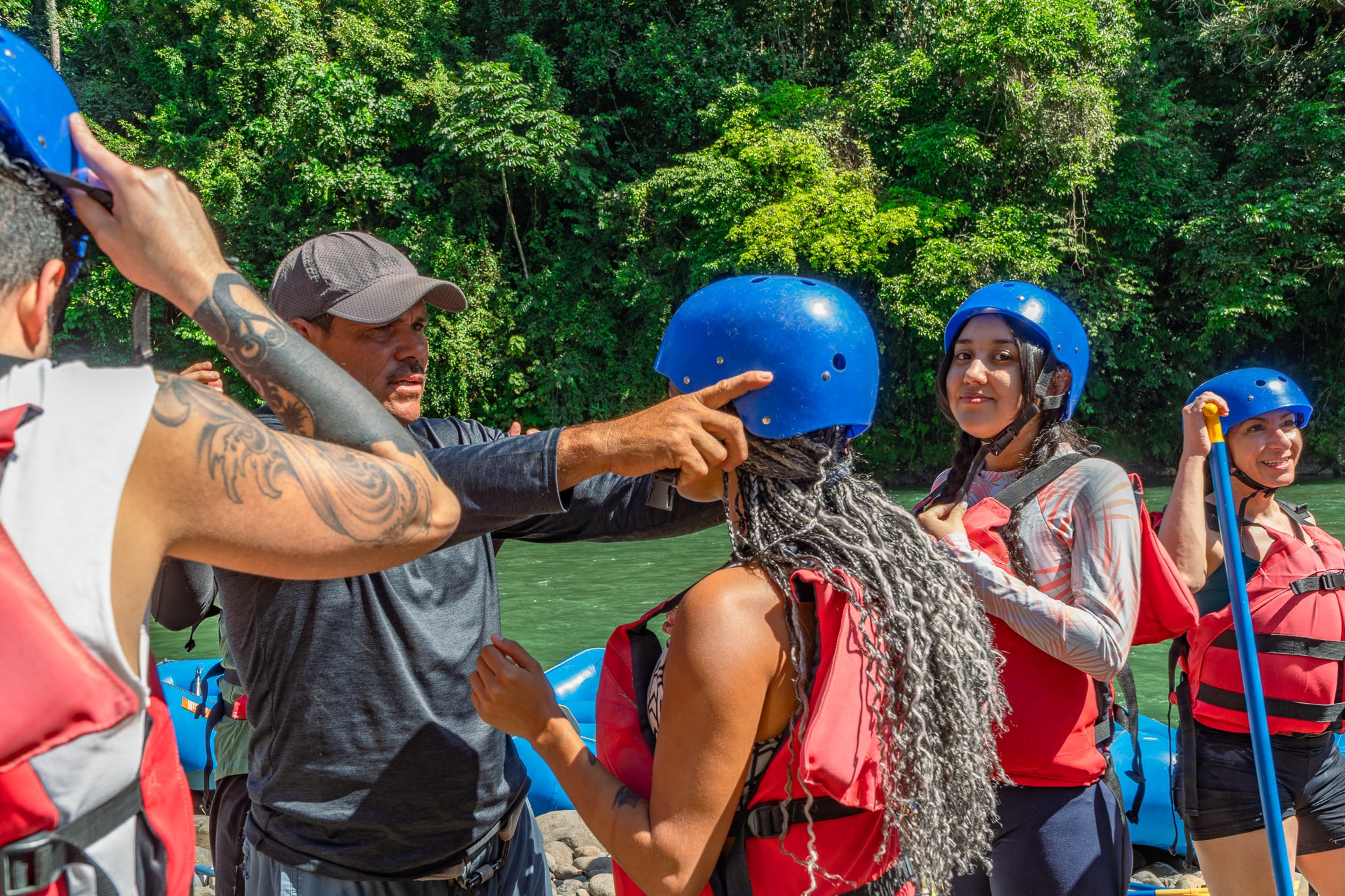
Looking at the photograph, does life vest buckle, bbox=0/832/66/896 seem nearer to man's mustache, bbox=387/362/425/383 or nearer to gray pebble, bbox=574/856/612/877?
man's mustache, bbox=387/362/425/383

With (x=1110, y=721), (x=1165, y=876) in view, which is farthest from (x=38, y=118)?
(x=1165, y=876)

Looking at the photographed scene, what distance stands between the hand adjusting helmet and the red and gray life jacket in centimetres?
132

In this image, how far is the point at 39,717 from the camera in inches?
35.8

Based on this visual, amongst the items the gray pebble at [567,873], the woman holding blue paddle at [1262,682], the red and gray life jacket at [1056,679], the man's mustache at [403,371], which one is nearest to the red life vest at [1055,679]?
the red and gray life jacket at [1056,679]

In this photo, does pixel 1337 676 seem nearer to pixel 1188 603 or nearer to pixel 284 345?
pixel 1188 603

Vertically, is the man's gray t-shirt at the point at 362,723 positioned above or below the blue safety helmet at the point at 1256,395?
below

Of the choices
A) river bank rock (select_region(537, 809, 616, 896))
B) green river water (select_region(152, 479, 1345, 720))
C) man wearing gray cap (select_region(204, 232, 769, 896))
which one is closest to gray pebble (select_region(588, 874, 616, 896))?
river bank rock (select_region(537, 809, 616, 896))

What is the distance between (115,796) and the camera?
1003 millimetres

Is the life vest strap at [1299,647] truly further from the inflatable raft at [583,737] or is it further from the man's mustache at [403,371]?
the man's mustache at [403,371]

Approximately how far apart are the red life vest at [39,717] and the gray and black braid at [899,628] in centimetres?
98

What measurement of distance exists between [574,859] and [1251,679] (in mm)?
3537

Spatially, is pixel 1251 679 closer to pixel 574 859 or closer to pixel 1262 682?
pixel 1262 682

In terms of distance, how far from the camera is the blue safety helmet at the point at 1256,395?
3578 mm

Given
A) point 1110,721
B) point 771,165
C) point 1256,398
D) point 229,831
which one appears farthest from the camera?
point 771,165
